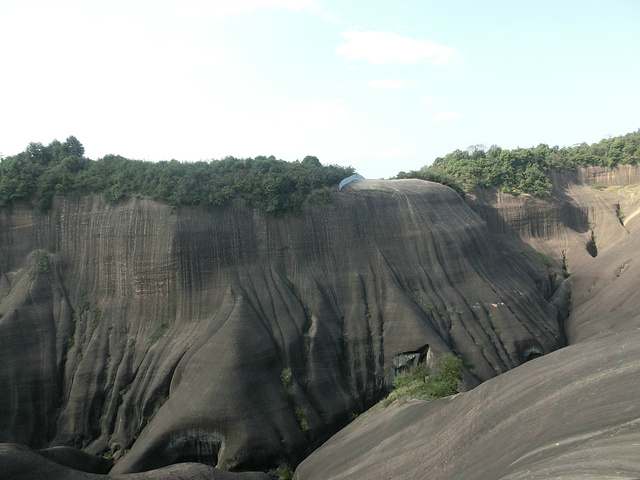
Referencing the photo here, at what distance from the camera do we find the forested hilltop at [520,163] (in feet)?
157

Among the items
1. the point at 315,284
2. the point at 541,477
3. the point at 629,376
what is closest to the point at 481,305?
the point at 315,284

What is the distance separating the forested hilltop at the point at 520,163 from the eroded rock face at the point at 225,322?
15405 mm

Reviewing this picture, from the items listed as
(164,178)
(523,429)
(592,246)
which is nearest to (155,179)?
(164,178)

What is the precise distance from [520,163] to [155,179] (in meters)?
38.6

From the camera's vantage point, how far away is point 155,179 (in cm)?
2811

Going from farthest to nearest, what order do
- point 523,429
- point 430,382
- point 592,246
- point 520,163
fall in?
point 520,163 < point 592,246 < point 430,382 < point 523,429

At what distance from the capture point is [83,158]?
2988 cm

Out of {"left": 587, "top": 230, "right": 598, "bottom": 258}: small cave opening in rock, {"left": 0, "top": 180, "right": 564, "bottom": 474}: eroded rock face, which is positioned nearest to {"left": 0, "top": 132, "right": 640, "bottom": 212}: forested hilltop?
{"left": 0, "top": 180, "right": 564, "bottom": 474}: eroded rock face

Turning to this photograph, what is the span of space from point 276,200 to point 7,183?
15.3 m

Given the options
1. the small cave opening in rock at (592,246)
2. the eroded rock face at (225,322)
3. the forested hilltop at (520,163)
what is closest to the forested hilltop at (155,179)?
the eroded rock face at (225,322)

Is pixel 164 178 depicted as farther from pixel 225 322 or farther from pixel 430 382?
pixel 430 382

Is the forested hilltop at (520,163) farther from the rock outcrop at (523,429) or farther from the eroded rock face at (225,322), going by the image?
the rock outcrop at (523,429)

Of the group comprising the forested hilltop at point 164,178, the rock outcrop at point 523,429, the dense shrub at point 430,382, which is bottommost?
the dense shrub at point 430,382

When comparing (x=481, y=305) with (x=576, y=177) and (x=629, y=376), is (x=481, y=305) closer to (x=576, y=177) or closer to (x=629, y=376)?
(x=629, y=376)
